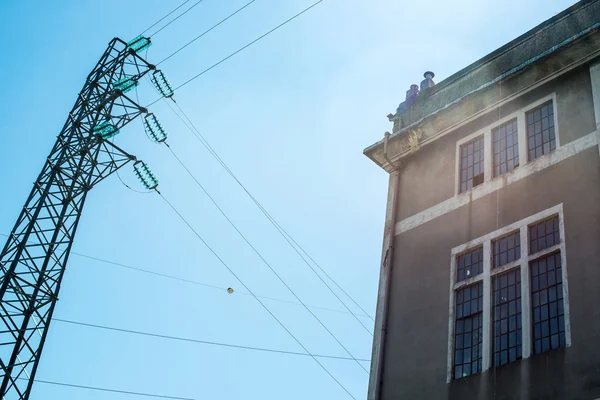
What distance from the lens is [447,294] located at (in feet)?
63.0

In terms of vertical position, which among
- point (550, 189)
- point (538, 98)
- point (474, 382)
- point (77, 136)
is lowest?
point (474, 382)

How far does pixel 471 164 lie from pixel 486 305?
15.2ft

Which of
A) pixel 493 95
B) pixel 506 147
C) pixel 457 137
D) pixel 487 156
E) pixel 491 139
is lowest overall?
pixel 487 156

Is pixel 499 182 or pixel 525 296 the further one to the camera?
pixel 499 182

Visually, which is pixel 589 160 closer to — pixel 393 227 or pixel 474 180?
pixel 474 180

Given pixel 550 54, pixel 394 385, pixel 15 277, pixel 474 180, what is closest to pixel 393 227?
pixel 474 180

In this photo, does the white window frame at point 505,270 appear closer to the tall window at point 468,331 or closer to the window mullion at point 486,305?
the window mullion at point 486,305

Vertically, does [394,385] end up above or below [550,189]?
below

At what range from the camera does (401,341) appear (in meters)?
19.6

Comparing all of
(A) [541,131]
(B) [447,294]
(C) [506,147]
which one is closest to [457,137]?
(C) [506,147]

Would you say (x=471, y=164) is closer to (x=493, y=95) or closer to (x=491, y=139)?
(x=491, y=139)

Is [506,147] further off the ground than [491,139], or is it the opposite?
[491,139]

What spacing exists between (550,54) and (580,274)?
6427 millimetres

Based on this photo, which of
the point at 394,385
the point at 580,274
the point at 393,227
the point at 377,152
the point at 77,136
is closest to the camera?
the point at 580,274
